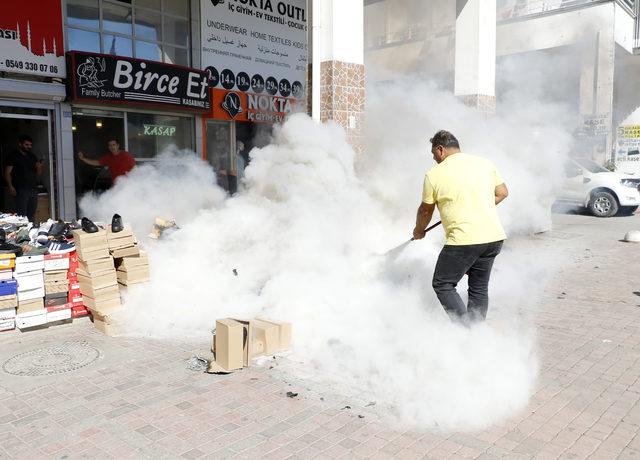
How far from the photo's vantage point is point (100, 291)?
521 cm

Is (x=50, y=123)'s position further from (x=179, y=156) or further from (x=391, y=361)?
(x=391, y=361)

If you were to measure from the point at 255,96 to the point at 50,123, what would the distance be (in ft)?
15.1

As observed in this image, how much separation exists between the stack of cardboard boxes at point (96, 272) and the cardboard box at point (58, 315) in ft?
0.65

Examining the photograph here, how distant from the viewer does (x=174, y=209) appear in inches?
289

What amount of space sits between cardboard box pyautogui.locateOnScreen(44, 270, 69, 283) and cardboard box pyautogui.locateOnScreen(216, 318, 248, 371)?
2056 mm

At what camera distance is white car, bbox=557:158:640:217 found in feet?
46.4

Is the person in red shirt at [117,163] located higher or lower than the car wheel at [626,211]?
higher

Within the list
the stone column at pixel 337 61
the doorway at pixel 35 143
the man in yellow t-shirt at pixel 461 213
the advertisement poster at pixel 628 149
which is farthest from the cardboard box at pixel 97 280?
the advertisement poster at pixel 628 149

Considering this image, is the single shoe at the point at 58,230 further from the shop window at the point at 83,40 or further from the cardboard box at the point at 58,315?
the shop window at the point at 83,40

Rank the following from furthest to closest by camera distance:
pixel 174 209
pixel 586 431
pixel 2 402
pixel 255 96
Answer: pixel 255 96 → pixel 174 209 → pixel 2 402 → pixel 586 431

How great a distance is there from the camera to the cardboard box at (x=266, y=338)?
433cm

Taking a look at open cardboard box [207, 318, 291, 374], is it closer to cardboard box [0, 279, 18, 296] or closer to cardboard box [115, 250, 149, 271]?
cardboard box [115, 250, 149, 271]

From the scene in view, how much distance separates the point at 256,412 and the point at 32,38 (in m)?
7.51

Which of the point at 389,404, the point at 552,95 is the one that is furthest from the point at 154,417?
the point at 552,95
